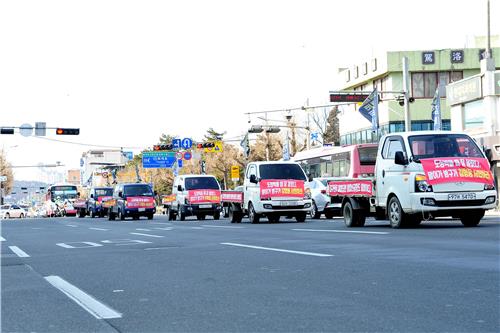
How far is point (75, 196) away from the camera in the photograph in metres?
80.6

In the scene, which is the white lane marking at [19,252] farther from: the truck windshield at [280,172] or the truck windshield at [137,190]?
the truck windshield at [137,190]

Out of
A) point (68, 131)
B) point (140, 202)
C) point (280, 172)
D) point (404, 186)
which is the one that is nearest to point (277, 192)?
point (280, 172)

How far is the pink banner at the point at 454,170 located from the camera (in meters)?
17.1

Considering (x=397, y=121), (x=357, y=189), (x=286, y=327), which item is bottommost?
(x=286, y=327)

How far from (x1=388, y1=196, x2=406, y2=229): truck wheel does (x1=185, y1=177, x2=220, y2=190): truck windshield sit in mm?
18754

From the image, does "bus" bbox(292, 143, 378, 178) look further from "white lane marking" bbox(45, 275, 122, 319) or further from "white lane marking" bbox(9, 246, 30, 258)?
"white lane marking" bbox(45, 275, 122, 319)

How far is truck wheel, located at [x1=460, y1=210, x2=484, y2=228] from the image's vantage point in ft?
59.0

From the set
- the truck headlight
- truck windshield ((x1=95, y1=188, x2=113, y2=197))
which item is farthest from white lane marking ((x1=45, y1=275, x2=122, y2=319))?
truck windshield ((x1=95, y1=188, x2=113, y2=197))

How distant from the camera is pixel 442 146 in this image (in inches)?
699

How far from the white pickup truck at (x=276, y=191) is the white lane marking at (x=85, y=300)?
58.5 feet

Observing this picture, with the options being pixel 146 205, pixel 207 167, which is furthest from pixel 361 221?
pixel 207 167

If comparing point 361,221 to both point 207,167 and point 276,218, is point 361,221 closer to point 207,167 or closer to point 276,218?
point 276,218

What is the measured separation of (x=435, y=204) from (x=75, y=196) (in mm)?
67385

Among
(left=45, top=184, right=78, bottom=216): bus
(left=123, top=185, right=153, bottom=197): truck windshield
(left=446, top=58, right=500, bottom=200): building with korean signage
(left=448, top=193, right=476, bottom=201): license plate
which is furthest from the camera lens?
(left=45, top=184, right=78, bottom=216): bus
